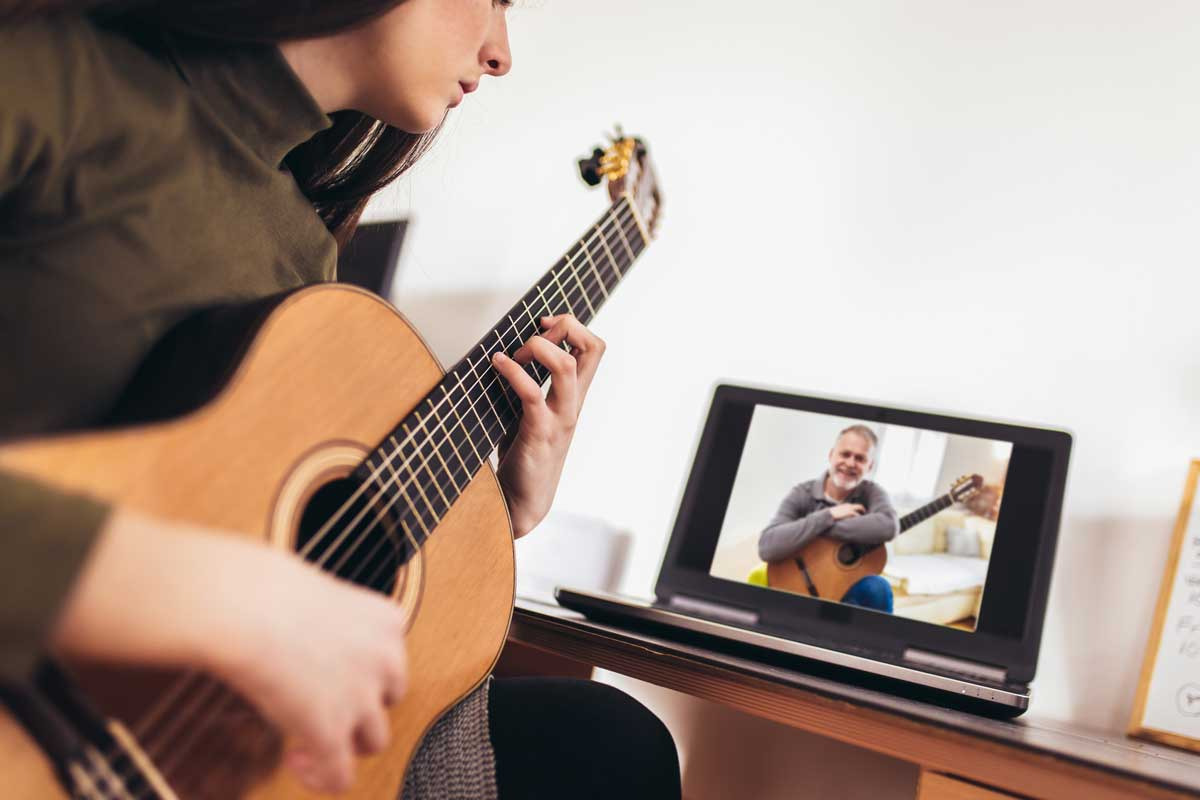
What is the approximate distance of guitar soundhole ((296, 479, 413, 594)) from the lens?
573 millimetres

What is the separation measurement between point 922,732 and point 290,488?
50 cm

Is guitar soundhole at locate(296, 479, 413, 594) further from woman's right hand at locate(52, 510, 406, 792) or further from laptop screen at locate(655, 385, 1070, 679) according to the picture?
laptop screen at locate(655, 385, 1070, 679)

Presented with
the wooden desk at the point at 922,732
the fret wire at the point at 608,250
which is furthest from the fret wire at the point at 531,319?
the wooden desk at the point at 922,732

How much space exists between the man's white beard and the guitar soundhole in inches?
26.0

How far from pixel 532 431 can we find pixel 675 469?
0.61 m

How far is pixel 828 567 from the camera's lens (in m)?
1.04

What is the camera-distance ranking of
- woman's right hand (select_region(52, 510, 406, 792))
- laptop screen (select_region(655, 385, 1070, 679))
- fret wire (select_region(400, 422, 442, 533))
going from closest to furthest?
woman's right hand (select_region(52, 510, 406, 792)), fret wire (select_region(400, 422, 442, 533)), laptop screen (select_region(655, 385, 1070, 679))

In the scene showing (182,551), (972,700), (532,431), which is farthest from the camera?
(532,431)

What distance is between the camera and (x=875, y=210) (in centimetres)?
135

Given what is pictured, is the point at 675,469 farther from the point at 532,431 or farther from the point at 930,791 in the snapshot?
the point at 930,791

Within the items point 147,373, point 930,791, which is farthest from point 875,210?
point 147,373

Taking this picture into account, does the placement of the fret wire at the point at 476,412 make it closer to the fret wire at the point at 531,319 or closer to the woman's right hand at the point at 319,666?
the fret wire at the point at 531,319

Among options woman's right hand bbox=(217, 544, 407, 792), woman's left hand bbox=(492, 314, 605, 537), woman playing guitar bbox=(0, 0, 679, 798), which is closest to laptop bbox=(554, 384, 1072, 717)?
woman's left hand bbox=(492, 314, 605, 537)

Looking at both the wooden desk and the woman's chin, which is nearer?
the wooden desk
